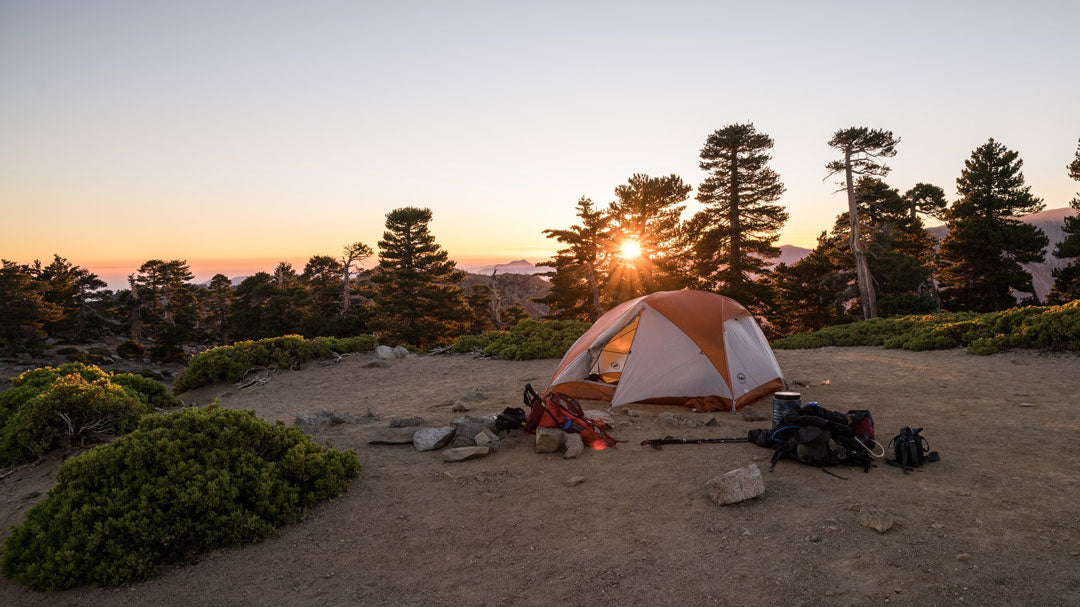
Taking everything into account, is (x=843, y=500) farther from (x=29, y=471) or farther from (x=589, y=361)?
(x=29, y=471)

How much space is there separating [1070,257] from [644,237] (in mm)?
22712

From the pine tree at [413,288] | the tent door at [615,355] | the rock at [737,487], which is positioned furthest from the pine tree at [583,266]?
the rock at [737,487]

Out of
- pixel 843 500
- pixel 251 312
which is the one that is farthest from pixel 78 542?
pixel 251 312

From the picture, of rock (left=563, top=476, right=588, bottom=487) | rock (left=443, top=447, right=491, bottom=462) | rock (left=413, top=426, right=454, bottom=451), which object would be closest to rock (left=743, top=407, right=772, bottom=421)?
rock (left=563, top=476, right=588, bottom=487)

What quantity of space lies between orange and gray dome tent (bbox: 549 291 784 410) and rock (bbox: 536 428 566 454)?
2441 millimetres

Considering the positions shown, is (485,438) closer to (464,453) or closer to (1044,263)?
(464,453)

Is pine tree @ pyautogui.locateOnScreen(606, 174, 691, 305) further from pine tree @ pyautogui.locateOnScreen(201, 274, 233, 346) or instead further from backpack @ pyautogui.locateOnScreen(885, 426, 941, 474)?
pine tree @ pyautogui.locateOnScreen(201, 274, 233, 346)

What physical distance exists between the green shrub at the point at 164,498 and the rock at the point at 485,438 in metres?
1.74

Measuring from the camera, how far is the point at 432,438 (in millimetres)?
6707

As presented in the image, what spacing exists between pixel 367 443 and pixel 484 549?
11.1 feet

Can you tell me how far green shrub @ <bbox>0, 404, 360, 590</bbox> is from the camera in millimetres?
3887

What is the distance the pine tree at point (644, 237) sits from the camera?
30750 millimetres

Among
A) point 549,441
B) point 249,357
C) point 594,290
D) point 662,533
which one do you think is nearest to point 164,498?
point 549,441

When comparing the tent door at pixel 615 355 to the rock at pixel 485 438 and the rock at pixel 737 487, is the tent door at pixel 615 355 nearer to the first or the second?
the rock at pixel 485 438
